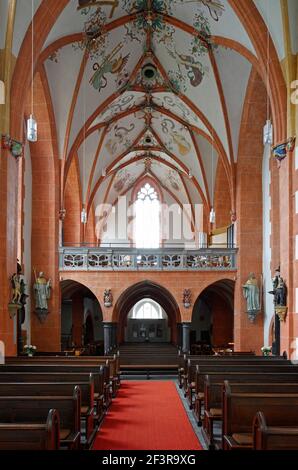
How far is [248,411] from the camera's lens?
7898mm

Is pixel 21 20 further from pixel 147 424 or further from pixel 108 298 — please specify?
pixel 108 298

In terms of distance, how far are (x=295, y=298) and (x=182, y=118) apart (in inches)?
597

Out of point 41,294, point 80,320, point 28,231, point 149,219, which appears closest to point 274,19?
point 28,231

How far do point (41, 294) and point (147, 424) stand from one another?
14.5m

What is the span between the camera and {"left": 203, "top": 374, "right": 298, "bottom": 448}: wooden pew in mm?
9117

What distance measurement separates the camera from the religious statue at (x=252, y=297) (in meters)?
25.4

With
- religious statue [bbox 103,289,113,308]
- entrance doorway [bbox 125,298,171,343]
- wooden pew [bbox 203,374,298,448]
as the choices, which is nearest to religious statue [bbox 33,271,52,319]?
religious statue [bbox 103,289,113,308]

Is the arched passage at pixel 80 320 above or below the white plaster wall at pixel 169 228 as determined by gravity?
below

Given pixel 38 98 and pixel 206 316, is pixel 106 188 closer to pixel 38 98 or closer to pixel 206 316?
pixel 206 316

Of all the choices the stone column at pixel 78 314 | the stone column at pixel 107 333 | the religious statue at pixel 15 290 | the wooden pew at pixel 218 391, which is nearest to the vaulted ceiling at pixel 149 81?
the stone column at pixel 78 314

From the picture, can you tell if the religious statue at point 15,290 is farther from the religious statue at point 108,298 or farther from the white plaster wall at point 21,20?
the religious statue at point 108,298

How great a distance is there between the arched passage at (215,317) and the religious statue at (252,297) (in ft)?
9.73

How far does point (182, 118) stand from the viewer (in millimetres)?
29516
